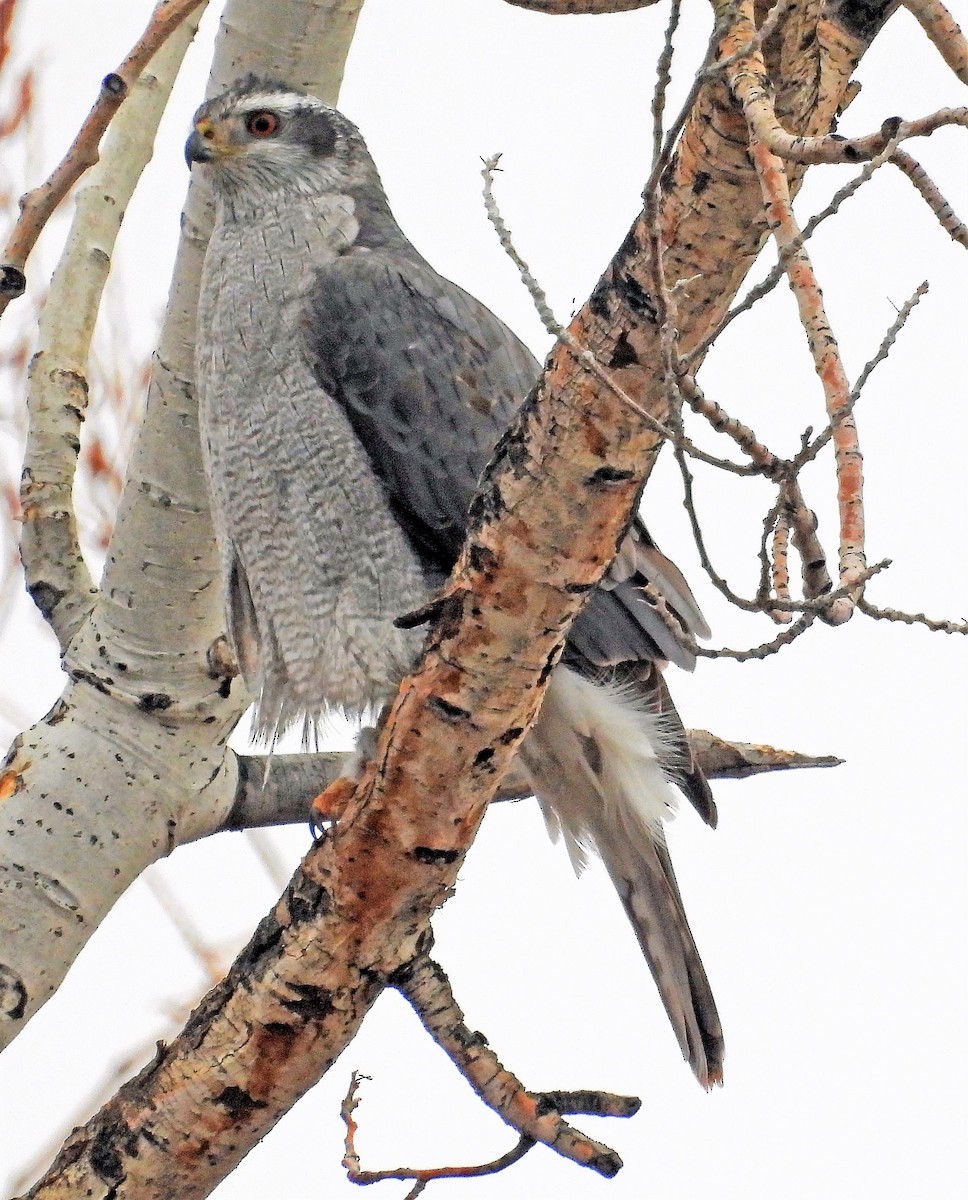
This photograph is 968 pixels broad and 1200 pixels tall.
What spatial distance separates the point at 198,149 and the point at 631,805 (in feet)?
5.69

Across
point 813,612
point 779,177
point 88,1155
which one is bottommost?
point 88,1155

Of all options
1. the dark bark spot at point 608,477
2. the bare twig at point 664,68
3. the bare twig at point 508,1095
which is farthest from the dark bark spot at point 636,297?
the bare twig at point 508,1095

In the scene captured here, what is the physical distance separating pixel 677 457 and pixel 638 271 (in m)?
0.30

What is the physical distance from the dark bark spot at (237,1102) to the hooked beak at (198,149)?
2015mm

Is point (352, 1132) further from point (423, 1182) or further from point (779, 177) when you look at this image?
point (779, 177)

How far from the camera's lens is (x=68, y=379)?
3.08 meters

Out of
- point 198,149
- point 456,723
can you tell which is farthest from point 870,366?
point 198,149

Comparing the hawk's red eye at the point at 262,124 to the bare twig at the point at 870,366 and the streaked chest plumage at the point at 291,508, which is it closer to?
the streaked chest plumage at the point at 291,508

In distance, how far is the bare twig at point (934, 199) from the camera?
1225 mm

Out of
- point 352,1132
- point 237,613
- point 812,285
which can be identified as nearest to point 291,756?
point 237,613

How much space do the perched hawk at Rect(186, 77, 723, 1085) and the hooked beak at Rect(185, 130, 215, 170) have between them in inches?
0.4

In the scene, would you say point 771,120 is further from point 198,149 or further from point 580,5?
point 198,149

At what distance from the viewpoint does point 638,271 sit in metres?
1.60

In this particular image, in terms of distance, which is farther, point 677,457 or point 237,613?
point 237,613
